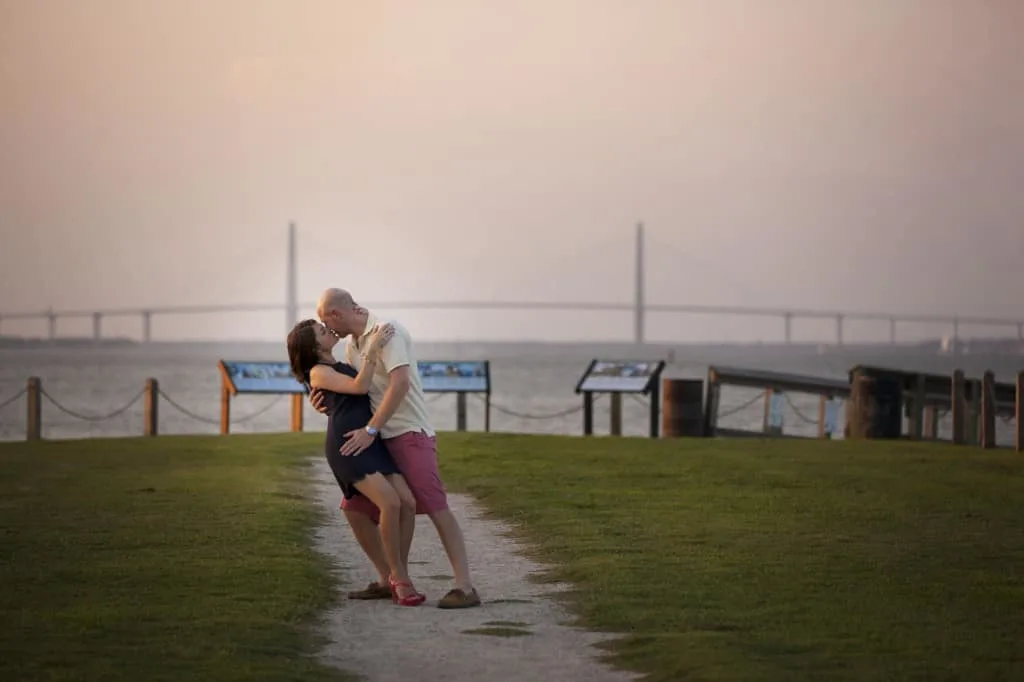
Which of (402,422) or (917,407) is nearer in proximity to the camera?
(402,422)

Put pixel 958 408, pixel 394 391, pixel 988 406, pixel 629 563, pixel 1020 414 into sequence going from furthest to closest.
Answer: pixel 958 408, pixel 988 406, pixel 1020 414, pixel 629 563, pixel 394 391

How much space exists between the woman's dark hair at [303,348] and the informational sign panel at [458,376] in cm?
1675

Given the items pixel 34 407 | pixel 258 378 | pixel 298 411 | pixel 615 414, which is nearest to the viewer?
pixel 34 407

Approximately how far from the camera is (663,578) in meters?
9.85

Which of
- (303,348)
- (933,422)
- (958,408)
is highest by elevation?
(303,348)

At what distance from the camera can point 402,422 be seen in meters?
8.91

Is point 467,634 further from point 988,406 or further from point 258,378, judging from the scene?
point 258,378

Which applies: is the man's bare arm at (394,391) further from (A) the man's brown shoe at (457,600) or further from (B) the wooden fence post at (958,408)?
(B) the wooden fence post at (958,408)

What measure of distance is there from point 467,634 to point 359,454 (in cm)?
117

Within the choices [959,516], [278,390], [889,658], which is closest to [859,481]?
[959,516]

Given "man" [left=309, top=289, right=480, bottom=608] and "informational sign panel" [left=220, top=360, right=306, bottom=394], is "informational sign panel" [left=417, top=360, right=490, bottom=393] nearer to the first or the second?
"informational sign panel" [left=220, top=360, right=306, bottom=394]

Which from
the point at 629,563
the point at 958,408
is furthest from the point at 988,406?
the point at 629,563

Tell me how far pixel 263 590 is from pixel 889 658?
3405 mm

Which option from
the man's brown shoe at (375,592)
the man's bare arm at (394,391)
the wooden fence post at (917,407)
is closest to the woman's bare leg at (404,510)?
the man's brown shoe at (375,592)
